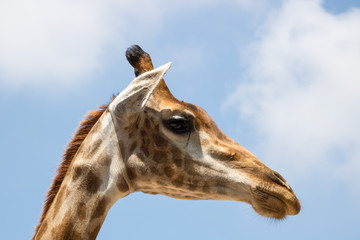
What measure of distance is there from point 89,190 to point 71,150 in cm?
93

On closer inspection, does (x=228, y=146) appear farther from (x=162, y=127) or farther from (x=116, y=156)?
(x=116, y=156)

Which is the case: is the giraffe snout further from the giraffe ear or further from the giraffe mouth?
the giraffe ear

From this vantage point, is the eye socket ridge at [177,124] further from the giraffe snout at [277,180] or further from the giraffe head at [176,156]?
the giraffe snout at [277,180]

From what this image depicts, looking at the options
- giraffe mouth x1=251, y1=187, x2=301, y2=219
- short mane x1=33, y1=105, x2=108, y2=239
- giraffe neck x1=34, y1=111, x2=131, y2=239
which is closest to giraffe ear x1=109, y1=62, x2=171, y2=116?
giraffe neck x1=34, y1=111, x2=131, y2=239

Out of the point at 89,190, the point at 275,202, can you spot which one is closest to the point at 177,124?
the point at 89,190

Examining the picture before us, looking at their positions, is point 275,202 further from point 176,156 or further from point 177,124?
point 177,124

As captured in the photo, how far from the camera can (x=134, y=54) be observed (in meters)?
8.23

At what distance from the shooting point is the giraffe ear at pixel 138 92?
6.96 m

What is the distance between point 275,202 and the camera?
6723 mm

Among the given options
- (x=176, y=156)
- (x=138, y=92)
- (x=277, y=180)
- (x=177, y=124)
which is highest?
(x=138, y=92)

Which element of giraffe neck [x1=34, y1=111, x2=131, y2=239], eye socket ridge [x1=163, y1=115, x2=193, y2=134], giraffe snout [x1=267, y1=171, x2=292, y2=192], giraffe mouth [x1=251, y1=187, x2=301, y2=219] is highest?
eye socket ridge [x1=163, y1=115, x2=193, y2=134]

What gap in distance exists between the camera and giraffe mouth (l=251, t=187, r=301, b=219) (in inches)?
264

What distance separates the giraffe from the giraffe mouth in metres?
0.01

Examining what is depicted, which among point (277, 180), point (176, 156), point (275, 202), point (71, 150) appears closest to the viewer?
point (275, 202)
